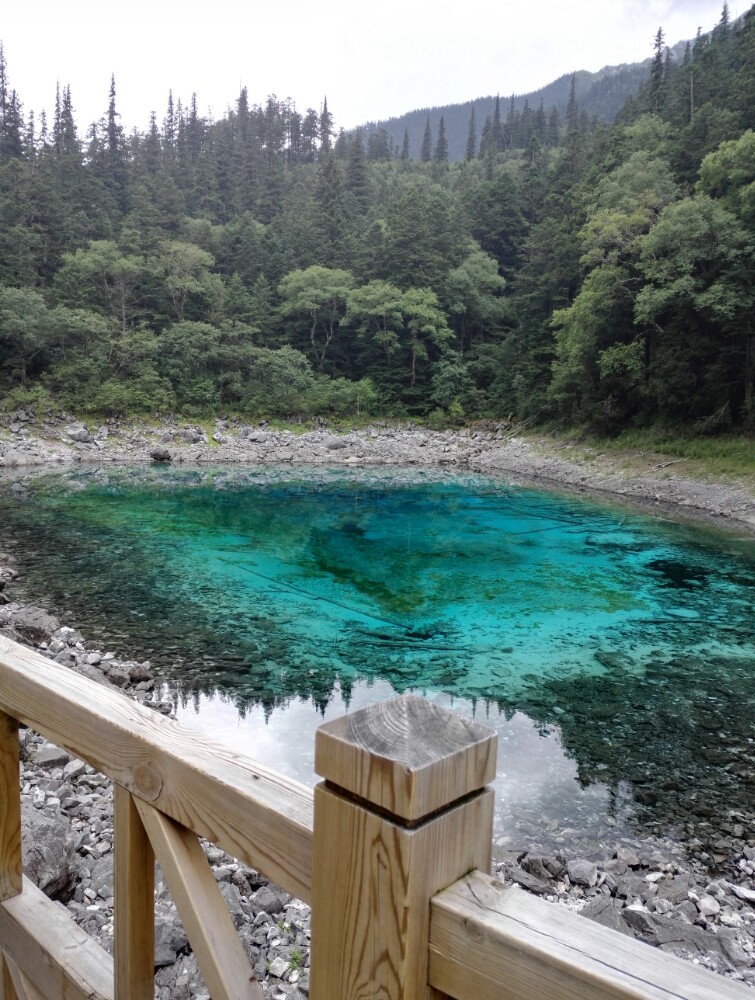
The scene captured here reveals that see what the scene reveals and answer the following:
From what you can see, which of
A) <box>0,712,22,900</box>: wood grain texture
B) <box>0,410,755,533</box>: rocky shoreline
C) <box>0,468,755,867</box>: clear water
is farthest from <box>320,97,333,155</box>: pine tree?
<box>0,712,22,900</box>: wood grain texture

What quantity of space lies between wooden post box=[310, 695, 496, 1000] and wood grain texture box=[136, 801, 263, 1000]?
0.33 meters

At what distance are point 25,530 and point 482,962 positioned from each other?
557 inches

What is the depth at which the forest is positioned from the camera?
2231cm

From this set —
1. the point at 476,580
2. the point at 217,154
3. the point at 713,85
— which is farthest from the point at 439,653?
the point at 217,154

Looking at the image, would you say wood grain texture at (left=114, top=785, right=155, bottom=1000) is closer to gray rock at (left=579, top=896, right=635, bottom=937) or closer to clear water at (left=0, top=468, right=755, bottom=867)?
gray rock at (left=579, top=896, right=635, bottom=937)

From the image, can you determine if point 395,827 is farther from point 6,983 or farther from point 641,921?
point 641,921

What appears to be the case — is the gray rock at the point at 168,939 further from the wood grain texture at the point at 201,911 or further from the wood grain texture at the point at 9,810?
the wood grain texture at the point at 201,911

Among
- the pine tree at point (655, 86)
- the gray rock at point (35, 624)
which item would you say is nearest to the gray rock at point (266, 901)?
the gray rock at point (35, 624)

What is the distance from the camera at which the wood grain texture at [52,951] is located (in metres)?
1.35

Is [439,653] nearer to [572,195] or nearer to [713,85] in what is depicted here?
[572,195]

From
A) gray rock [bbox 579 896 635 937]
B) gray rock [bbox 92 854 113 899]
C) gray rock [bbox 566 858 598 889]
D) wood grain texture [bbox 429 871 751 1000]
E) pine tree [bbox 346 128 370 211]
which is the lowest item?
gray rock [bbox 566 858 598 889]

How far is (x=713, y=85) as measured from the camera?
106 feet

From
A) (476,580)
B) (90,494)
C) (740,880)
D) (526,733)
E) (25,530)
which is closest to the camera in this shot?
(740,880)

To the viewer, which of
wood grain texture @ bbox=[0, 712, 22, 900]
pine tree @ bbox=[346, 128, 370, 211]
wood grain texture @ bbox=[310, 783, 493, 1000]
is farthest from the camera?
pine tree @ bbox=[346, 128, 370, 211]
